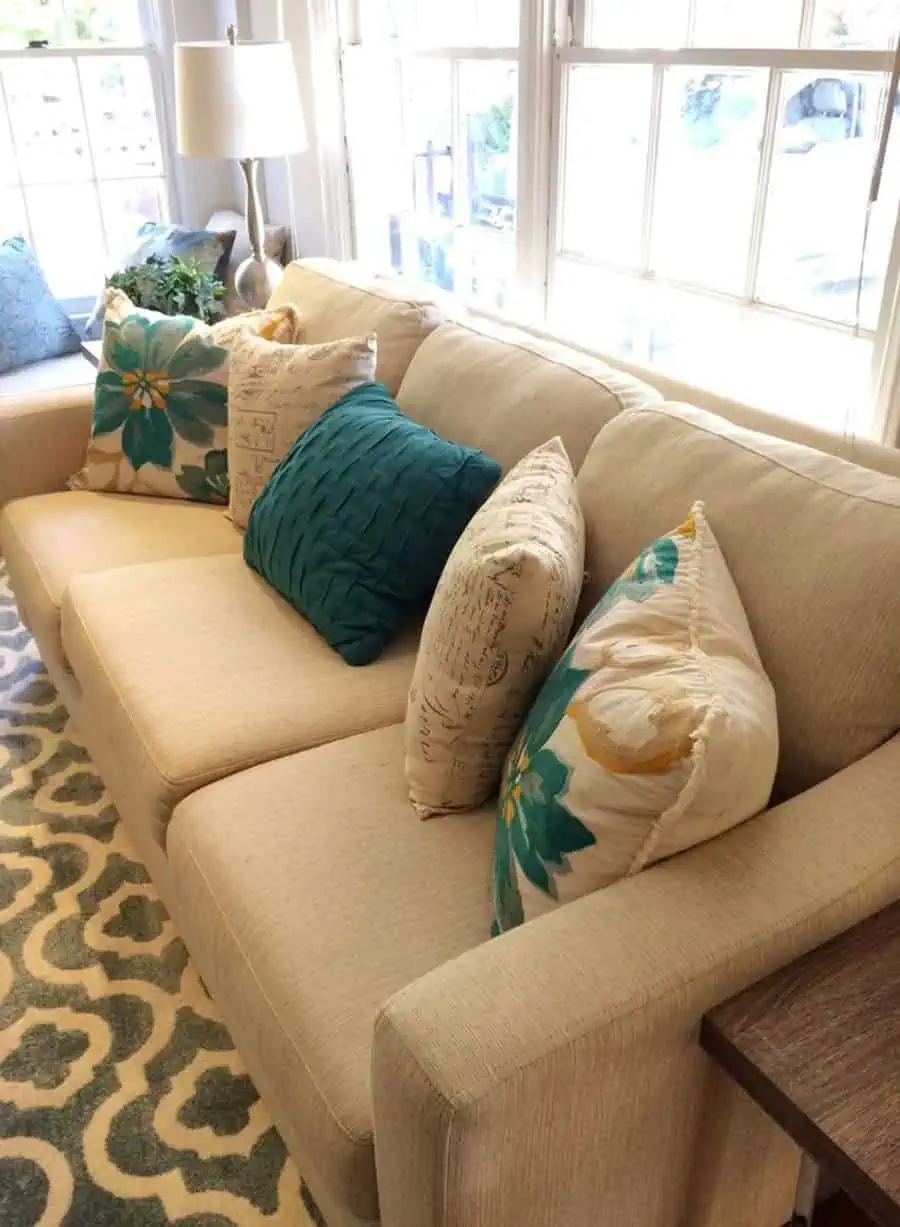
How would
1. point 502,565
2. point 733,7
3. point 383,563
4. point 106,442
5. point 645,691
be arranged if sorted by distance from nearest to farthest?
1. point 645,691
2. point 502,565
3. point 383,563
4. point 733,7
5. point 106,442

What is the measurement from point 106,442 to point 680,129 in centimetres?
133

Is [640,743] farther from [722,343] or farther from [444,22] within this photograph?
[444,22]

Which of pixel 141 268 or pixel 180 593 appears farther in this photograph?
pixel 141 268

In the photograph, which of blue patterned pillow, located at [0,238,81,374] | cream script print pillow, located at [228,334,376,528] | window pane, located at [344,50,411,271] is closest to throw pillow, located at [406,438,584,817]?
cream script print pillow, located at [228,334,376,528]

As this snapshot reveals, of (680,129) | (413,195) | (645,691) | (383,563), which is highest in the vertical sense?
(680,129)

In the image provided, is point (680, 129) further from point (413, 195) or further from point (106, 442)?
point (106, 442)

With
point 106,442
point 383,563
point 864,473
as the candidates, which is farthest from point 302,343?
point 864,473

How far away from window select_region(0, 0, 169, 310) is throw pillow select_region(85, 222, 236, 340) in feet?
1.22

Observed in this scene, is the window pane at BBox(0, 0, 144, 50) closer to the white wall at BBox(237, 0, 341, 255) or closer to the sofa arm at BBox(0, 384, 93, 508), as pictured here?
the white wall at BBox(237, 0, 341, 255)

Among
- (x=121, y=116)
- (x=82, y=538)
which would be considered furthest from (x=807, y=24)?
(x=121, y=116)

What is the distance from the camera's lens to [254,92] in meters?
2.51

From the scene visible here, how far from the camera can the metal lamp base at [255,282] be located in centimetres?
280

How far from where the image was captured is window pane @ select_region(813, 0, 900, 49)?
146 cm

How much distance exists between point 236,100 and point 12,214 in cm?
156
